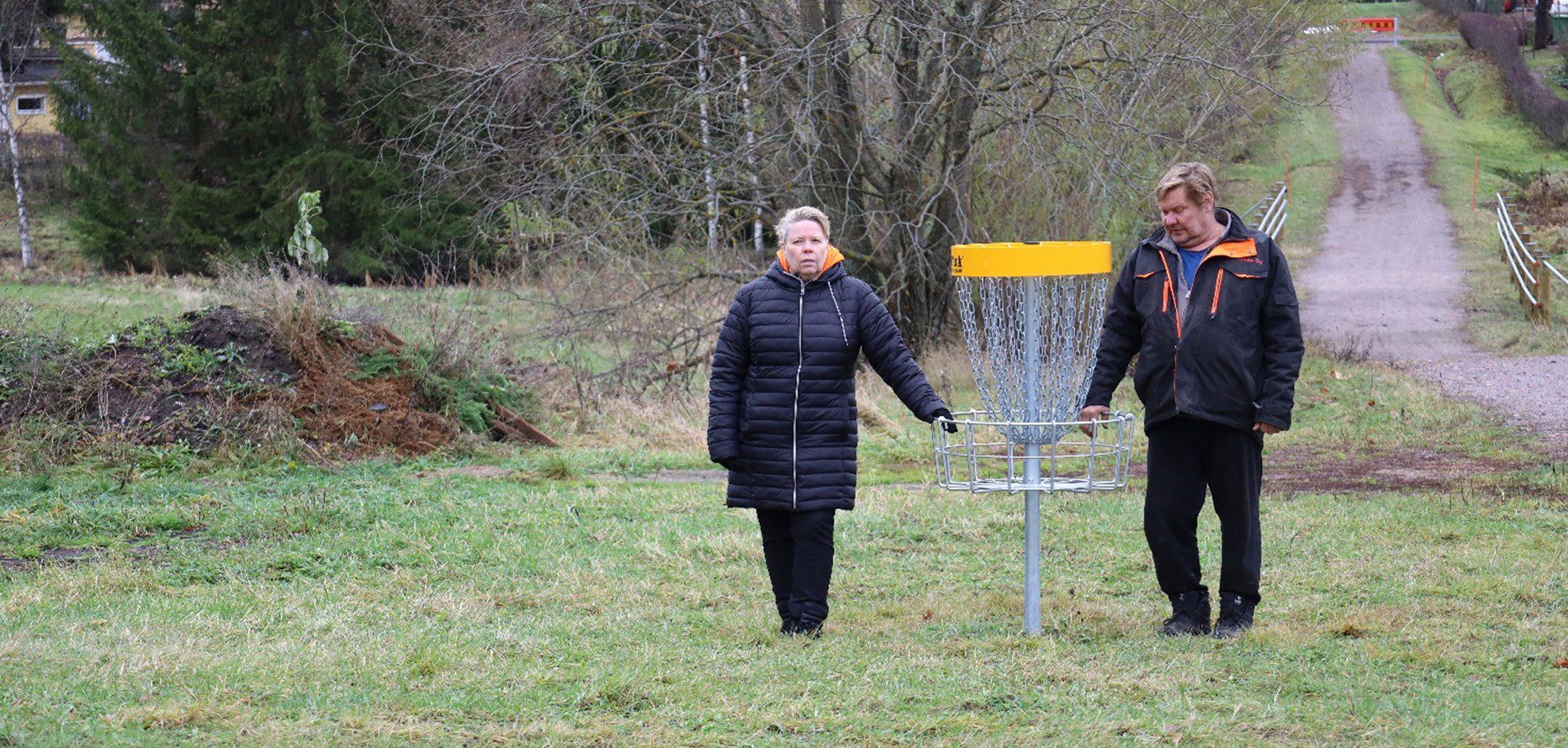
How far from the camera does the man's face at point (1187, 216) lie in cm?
587

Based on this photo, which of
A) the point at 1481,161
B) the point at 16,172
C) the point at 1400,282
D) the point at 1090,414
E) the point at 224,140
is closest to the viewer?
the point at 1090,414

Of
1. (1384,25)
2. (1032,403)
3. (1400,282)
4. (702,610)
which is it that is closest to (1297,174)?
(1400,282)

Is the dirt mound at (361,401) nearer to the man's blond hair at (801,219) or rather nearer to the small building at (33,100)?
the man's blond hair at (801,219)

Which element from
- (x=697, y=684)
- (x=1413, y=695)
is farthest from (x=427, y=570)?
(x=1413, y=695)

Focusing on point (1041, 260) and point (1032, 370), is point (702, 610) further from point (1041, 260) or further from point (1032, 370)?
point (1041, 260)

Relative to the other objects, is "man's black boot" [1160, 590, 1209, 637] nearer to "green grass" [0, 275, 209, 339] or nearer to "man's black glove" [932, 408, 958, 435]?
"man's black glove" [932, 408, 958, 435]

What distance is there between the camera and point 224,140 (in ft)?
105

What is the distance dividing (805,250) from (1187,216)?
5.06 ft

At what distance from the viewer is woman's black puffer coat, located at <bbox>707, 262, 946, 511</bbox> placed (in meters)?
6.21

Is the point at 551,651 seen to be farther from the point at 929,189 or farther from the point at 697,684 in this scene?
the point at 929,189

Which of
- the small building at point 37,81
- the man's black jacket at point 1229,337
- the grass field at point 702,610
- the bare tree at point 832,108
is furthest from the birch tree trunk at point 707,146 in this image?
the small building at point 37,81

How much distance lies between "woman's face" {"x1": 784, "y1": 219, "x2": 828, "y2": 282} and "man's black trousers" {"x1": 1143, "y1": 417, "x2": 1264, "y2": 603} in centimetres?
155

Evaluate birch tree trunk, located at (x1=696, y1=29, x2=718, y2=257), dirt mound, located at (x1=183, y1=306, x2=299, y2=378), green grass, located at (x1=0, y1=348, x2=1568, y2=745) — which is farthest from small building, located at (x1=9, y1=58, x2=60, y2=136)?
green grass, located at (x1=0, y1=348, x2=1568, y2=745)

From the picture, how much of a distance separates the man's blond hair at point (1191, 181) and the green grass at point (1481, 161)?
672 inches
